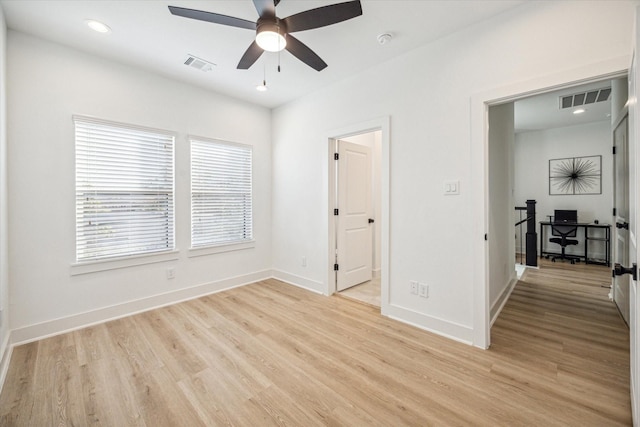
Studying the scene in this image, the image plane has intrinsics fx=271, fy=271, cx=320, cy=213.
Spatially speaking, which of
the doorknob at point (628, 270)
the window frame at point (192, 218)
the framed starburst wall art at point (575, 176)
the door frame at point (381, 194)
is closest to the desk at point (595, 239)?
the framed starburst wall art at point (575, 176)

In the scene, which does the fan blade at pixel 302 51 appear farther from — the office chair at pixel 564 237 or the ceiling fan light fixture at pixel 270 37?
the office chair at pixel 564 237

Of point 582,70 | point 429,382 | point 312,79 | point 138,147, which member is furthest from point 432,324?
point 138,147

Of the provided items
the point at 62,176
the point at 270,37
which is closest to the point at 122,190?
the point at 62,176

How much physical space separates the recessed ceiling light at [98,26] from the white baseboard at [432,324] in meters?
3.86

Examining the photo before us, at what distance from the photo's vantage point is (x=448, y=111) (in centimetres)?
257

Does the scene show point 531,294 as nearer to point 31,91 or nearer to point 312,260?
point 312,260

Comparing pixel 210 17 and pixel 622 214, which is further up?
pixel 210 17

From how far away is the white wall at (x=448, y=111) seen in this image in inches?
78.0

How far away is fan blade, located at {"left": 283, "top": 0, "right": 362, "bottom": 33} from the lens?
170 centimetres

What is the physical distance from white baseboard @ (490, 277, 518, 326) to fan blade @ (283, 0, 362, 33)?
123 inches

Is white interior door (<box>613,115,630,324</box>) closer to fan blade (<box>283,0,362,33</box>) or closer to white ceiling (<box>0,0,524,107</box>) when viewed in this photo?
white ceiling (<box>0,0,524,107</box>)

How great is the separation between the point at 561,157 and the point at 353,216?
540 cm

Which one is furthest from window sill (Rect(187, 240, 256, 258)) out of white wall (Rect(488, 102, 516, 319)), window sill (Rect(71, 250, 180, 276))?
white wall (Rect(488, 102, 516, 319))

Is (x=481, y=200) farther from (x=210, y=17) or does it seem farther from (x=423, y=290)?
(x=210, y=17)
